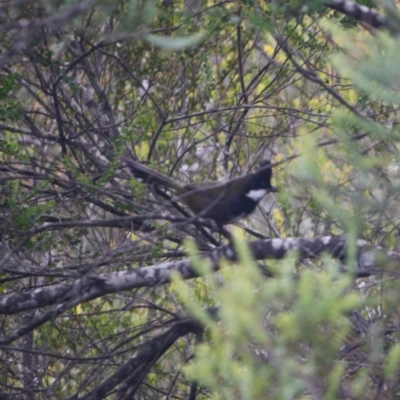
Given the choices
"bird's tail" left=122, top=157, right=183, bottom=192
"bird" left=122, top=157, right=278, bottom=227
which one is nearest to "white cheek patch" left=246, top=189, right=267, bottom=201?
"bird" left=122, top=157, right=278, bottom=227

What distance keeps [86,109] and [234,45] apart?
139 cm

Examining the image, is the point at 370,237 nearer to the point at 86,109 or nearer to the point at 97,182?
the point at 97,182

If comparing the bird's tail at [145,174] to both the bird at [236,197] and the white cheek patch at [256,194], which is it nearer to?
the bird at [236,197]

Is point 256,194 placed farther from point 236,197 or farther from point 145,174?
point 145,174

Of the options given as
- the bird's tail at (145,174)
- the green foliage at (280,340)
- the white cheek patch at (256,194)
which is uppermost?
the white cheek patch at (256,194)

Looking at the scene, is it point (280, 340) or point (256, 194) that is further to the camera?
point (256, 194)

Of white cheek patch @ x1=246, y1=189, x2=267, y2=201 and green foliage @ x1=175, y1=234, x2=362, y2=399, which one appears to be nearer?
green foliage @ x1=175, y1=234, x2=362, y2=399

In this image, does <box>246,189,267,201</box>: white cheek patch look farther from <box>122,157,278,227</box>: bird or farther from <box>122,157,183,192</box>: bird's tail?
<box>122,157,183,192</box>: bird's tail

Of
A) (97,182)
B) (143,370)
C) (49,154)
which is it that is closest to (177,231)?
(97,182)

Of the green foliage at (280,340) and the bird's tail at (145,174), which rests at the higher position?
the bird's tail at (145,174)

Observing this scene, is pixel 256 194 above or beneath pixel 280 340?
above

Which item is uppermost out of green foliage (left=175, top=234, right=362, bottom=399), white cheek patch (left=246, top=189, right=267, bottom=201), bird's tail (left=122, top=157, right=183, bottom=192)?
white cheek patch (left=246, top=189, right=267, bottom=201)

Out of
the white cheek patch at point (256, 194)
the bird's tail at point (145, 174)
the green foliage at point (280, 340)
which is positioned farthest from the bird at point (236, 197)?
the green foliage at point (280, 340)

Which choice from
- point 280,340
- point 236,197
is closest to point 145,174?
point 236,197
